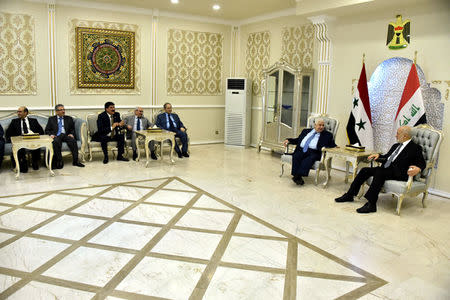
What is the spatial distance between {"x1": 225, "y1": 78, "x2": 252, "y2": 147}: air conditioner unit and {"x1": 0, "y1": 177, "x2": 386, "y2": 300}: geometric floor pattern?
4119mm

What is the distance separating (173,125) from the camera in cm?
736

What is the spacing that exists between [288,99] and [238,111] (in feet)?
5.11

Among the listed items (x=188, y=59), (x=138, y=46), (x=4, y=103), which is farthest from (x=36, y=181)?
(x=188, y=59)

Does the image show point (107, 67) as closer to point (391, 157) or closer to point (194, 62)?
point (194, 62)

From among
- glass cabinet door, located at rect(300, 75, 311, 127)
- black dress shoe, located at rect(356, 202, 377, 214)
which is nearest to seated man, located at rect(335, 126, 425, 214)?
black dress shoe, located at rect(356, 202, 377, 214)

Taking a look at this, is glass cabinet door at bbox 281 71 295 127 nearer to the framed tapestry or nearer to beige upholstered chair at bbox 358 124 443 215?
beige upholstered chair at bbox 358 124 443 215

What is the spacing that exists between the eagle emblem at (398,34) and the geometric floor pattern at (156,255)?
3324mm

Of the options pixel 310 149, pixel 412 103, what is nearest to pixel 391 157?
pixel 412 103

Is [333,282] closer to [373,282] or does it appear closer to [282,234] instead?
[373,282]

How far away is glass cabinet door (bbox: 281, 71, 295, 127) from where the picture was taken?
6996mm

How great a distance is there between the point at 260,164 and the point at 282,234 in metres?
3.22

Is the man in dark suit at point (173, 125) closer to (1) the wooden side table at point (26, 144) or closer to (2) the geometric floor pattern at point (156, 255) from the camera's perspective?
(1) the wooden side table at point (26, 144)

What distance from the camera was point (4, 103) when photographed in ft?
21.4

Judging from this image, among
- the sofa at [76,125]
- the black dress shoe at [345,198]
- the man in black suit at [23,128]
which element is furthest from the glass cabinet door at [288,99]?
the man in black suit at [23,128]
